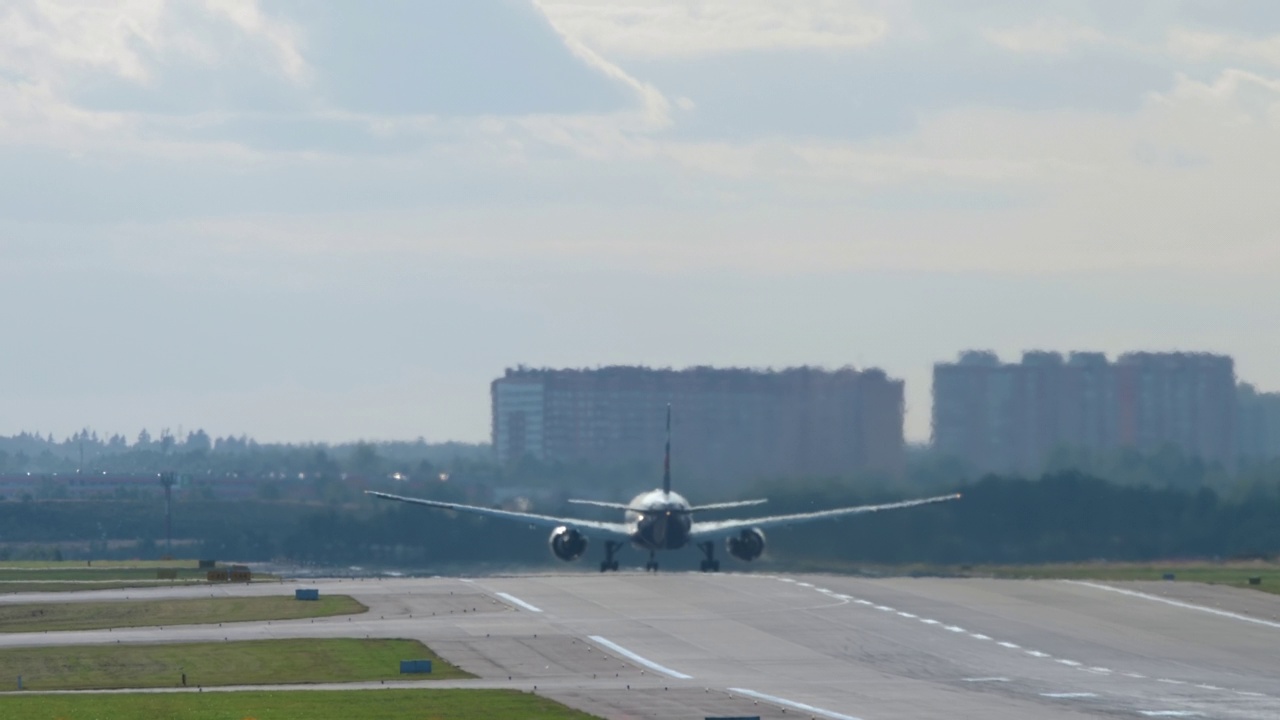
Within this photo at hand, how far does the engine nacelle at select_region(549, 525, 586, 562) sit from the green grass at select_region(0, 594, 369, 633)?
56.2 ft

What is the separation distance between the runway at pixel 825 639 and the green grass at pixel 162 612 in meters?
1.90

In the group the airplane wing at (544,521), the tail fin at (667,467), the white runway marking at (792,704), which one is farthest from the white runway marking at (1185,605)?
the white runway marking at (792,704)

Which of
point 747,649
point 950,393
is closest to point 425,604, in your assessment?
point 747,649

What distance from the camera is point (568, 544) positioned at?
8738 centimetres

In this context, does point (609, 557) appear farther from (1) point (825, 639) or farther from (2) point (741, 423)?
(1) point (825, 639)

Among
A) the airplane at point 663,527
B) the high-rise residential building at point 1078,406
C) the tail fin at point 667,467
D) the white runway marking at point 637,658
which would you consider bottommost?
the white runway marking at point 637,658

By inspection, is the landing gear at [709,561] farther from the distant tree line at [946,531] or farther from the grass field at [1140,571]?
the grass field at [1140,571]

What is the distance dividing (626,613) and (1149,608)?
59.0 ft

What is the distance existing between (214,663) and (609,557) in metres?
39.3

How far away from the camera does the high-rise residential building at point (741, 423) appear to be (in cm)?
9188

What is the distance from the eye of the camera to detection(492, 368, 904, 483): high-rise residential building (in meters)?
91.9

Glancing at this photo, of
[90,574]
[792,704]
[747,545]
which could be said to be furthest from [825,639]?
[90,574]

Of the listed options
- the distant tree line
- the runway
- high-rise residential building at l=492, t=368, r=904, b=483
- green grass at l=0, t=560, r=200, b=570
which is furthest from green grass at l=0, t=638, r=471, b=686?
green grass at l=0, t=560, r=200, b=570

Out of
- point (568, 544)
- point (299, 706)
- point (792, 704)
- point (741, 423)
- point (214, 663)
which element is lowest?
point (299, 706)
